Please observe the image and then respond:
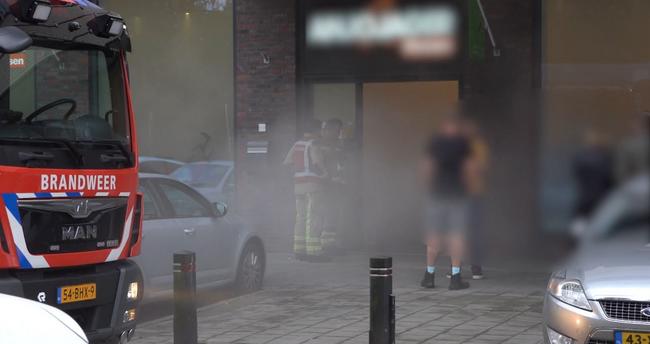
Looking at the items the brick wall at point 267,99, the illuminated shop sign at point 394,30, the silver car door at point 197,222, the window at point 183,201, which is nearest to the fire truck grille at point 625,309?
the silver car door at point 197,222

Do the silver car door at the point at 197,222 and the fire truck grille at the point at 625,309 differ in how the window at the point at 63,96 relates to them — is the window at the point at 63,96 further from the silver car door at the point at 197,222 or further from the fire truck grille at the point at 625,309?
the fire truck grille at the point at 625,309

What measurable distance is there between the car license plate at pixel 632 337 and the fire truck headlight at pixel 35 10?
4.61 metres

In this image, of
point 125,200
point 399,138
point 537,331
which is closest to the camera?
point 125,200

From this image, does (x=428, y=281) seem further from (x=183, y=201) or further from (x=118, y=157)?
(x=118, y=157)

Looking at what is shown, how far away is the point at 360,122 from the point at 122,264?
8319 mm

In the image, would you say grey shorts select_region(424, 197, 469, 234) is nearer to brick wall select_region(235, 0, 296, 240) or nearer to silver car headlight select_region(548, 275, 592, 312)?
silver car headlight select_region(548, 275, 592, 312)

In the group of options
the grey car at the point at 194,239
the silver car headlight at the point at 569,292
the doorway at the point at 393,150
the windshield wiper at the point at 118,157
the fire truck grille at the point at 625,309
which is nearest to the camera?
the fire truck grille at the point at 625,309

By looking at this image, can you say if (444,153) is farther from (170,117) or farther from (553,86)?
(170,117)

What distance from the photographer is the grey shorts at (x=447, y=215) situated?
12.2 m

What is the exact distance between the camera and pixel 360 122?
1681cm

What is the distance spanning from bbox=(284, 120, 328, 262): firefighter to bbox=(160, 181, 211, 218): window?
3.43 metres

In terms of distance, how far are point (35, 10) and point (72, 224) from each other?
5.01ft

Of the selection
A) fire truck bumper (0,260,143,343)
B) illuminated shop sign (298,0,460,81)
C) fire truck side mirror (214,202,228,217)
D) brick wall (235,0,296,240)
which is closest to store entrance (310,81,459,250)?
illuminated shop sign (298,0,460,81)

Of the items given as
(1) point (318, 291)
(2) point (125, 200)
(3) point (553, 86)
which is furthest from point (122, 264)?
(3) point (553, 86)
